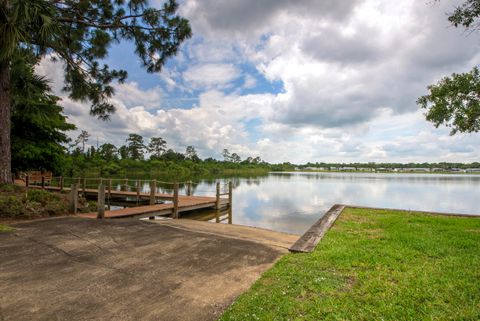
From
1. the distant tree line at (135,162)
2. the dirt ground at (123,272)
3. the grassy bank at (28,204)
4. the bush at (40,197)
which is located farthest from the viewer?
the distant tree line at (135,162)

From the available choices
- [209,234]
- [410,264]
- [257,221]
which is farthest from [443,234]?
[257,221]

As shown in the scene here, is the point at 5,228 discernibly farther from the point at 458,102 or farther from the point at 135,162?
the point at 135,162

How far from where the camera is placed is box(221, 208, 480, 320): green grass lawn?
2627 millimetres

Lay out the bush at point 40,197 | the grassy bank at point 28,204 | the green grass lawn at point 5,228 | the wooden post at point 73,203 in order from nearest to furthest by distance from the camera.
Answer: the green grass lawn at point 5,228 → the grassy bank at point 28,204 → the bush at point 40,197 → the wooden post at point 73,203

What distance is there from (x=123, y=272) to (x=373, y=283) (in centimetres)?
341

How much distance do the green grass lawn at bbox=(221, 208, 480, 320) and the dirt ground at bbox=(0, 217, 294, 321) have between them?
19.3 inches

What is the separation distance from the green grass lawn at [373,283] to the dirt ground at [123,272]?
0.49m

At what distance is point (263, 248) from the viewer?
5.09 m

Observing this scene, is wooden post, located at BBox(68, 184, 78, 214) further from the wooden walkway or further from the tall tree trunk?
the tall tree trunk

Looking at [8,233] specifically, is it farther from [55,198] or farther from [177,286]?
[177,286]

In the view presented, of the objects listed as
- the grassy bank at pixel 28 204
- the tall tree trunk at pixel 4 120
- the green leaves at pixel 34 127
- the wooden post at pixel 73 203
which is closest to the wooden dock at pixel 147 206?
the wooden post at pixel 73 203

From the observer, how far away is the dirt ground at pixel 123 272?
2.76m

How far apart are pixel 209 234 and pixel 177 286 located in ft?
9.42

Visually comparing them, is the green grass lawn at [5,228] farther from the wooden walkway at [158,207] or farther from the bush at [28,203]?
the wooden walkway at [158,207]
